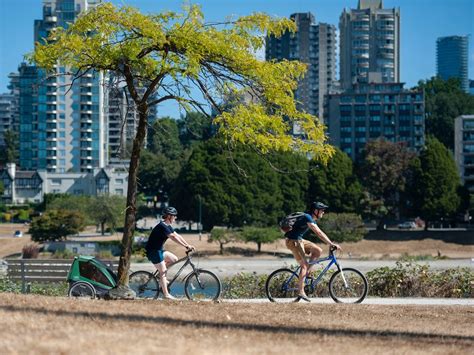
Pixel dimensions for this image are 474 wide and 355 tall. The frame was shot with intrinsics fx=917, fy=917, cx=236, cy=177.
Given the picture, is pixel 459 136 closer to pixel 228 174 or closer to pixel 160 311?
pixel 228 174

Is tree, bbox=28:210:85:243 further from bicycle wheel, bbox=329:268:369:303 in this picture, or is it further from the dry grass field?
the dry grass field

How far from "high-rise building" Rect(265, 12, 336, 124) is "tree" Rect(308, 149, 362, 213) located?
89.2 metres

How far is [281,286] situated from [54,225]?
58.6 metres

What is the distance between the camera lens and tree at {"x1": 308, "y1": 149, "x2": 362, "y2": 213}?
7906 centimetres

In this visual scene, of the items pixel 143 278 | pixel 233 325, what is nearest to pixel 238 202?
pixel 143 278

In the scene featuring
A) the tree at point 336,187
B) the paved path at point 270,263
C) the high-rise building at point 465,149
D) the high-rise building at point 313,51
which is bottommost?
the paved path at point 270,263

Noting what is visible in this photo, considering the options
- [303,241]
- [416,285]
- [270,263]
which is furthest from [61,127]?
[303,241]

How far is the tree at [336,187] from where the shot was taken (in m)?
79.1

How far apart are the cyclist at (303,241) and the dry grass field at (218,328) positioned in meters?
1.47

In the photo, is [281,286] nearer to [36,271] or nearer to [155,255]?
[155,255]

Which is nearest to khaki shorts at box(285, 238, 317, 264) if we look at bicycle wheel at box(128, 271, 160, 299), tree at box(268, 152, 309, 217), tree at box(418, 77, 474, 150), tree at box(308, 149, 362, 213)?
bicycle wheel at box(128, 271, 160, 299)

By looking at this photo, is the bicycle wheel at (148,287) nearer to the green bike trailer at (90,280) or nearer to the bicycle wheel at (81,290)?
the green bike trailer at (90,280)

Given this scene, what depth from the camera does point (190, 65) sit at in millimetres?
14078

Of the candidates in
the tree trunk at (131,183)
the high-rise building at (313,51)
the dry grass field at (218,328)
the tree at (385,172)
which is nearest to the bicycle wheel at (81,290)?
the tree trunk at (131,183)
